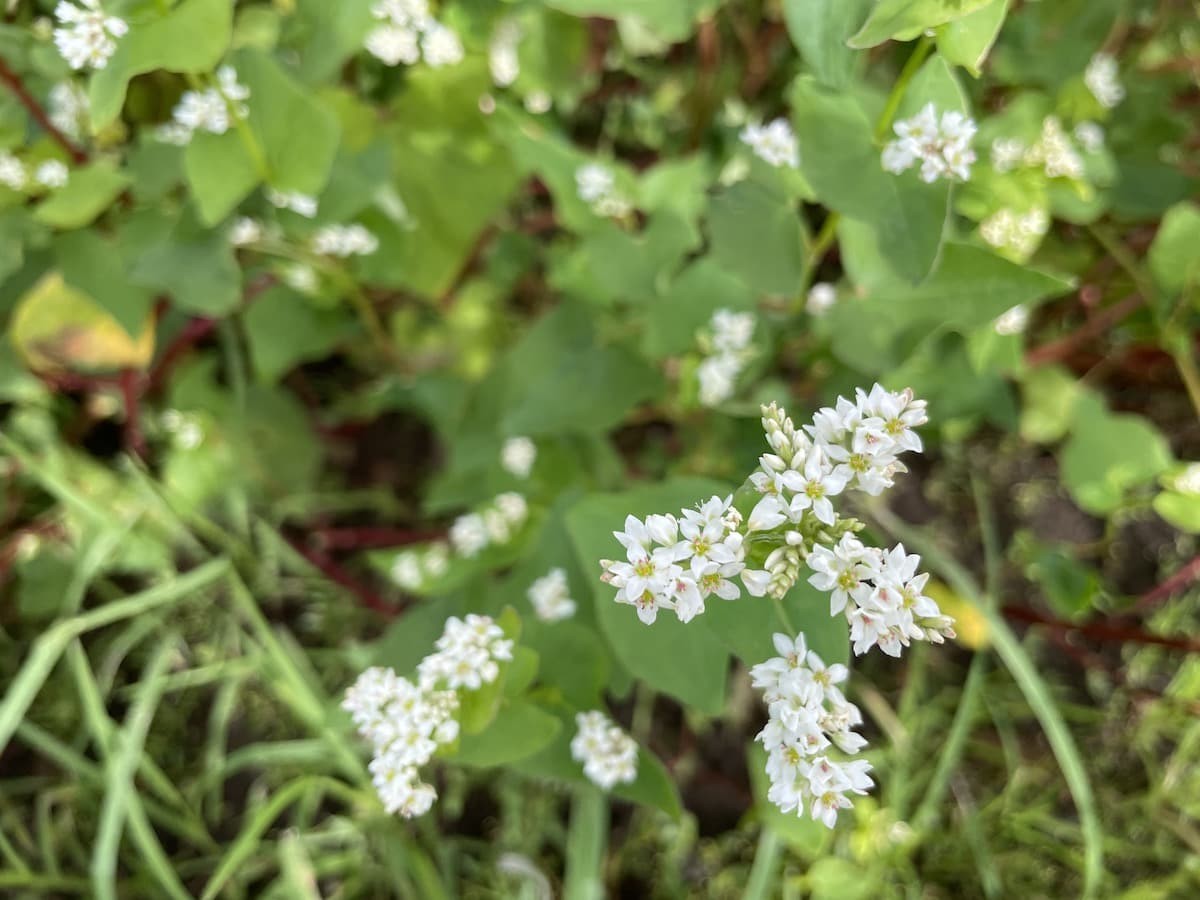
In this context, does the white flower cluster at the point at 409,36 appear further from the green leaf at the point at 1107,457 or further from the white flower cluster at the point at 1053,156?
the green leaf at the point at 1107,457

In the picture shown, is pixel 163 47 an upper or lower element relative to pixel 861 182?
upper

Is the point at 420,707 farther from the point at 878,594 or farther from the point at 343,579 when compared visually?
the point at 343,579

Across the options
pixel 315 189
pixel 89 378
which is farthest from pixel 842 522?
pixel 89 378

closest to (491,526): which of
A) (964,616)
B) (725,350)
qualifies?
(725,350)

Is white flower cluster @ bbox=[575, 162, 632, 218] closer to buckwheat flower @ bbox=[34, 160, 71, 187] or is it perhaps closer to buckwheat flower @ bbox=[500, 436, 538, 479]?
buckwheat flower @ bbox=[500, 436, 538, 479]

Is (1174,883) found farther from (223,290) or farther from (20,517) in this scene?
(20,517)

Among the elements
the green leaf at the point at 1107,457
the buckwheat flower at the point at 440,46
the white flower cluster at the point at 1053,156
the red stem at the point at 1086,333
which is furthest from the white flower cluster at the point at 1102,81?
the buckwheat flower at the point at 440,46
